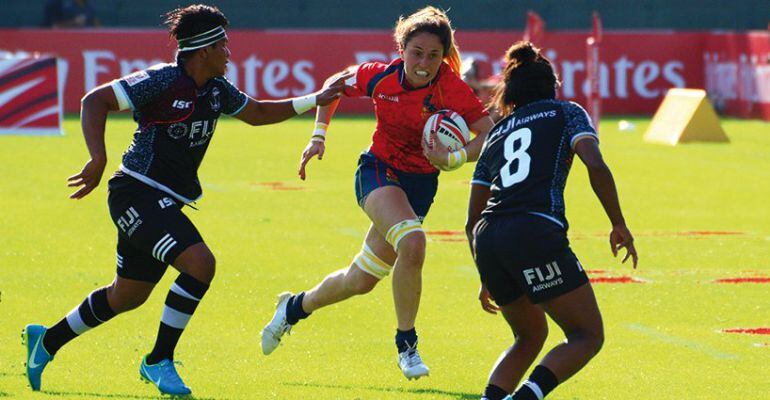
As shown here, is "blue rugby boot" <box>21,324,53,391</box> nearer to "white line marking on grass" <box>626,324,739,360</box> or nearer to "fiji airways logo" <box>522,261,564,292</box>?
"fiji airways logo" <box>522,261,564,292</box>

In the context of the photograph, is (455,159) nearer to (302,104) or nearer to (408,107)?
(408,107)

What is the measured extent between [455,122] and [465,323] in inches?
80.2

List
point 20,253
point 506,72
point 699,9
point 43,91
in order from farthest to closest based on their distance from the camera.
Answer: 1. point 699,9
2. point 43,91
3. point 20,253
4. point 506,72

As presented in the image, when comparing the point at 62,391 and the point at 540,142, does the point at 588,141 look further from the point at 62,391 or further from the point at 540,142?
the point at 62,391

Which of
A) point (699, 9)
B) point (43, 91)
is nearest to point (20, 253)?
point (43, 91)

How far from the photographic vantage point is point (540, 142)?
20.5ft

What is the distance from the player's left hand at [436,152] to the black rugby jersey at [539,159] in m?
1.23

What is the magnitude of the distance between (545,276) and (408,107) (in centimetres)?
217

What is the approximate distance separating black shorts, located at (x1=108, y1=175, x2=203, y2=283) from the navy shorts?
1168 millimetres

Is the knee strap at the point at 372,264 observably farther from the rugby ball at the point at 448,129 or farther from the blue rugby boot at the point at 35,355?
the blue rugby boot at the point at 35,355

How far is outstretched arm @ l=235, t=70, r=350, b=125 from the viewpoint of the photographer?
789cm

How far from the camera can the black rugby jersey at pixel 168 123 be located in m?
7.16

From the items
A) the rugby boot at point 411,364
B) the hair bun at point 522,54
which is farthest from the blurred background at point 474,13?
the hair bun at point 522,54

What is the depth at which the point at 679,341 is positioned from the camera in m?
8.88
